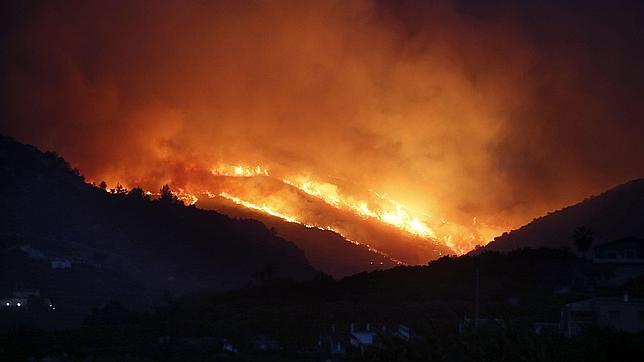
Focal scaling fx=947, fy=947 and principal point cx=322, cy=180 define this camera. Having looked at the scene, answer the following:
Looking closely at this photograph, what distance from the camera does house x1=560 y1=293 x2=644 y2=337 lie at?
53.4 metres

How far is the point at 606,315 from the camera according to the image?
5466 cm

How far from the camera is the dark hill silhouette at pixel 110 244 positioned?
342 ft

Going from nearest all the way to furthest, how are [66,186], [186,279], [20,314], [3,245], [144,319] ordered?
[144,319] < [20,314] < [3,245] < [186,279] < [66,186]

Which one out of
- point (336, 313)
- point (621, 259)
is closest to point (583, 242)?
point (621, 259)

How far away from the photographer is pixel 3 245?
4405 inches

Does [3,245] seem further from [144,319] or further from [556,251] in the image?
[556,251]

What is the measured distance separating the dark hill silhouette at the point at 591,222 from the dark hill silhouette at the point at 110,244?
28959 millimetres

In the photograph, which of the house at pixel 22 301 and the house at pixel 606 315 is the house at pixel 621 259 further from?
the house at pixel 22 301

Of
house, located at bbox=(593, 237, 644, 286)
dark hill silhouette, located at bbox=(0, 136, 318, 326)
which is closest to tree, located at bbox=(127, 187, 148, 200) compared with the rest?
dark hill silhouette, located at bbox=(0, 136, 318, 326)

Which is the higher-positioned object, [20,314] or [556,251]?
[556,251]

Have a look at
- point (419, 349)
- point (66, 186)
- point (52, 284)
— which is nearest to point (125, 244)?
point (66, 186)

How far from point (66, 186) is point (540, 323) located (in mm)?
93184

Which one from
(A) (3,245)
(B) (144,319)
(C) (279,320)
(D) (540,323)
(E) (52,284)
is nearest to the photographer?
(D) (540,323)

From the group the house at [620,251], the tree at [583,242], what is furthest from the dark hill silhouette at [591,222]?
the house at [620,251]
